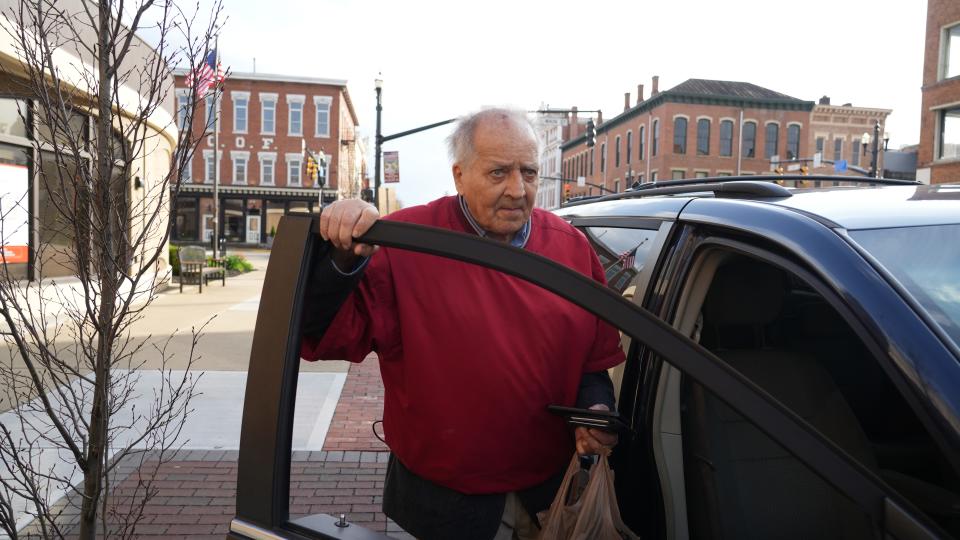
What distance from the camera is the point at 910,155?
145 ft

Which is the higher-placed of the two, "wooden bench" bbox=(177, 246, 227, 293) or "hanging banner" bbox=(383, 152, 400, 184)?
"hanging banner" bbox=(383, 152, 400, 184)

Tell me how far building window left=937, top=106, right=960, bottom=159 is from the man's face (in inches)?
1231

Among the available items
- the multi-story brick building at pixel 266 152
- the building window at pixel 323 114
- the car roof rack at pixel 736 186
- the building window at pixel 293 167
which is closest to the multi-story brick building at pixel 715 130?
the multi-story brick building at pixel 266 152

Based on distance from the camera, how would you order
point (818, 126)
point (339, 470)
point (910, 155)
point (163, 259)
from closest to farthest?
point (339, 470) → point (163, 259) → point (910, 155) → point (818, 126)

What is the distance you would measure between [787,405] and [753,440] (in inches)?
10.1

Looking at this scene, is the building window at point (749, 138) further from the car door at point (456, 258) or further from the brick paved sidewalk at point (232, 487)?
the car door at point (456, 258)

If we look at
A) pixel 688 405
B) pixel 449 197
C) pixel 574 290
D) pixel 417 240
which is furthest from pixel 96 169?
pixel 688 405

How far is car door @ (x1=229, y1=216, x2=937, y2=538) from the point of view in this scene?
49.1 inches

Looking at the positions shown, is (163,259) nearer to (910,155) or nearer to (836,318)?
(836,318)

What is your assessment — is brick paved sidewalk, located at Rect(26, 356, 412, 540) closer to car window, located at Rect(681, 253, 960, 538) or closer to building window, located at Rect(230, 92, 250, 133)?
car window, located at Rect(681, 253, 960, 538)

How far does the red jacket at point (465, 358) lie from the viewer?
6.34ft

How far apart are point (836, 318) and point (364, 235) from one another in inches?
78.1

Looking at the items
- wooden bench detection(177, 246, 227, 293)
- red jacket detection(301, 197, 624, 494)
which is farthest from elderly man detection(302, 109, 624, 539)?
wooden bench detection(177, 246, 227, 293)

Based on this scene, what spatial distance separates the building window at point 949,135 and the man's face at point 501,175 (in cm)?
3128
